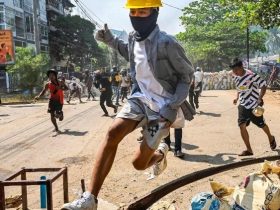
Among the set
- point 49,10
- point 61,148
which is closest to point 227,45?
point 49,10

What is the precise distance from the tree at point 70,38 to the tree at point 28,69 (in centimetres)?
2843

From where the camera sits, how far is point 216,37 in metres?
47.3

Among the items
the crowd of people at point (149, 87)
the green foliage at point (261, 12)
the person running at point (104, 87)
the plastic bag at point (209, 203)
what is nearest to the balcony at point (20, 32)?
the person running at point (104, 87)

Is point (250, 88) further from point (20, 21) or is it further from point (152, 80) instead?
point (20, 21)

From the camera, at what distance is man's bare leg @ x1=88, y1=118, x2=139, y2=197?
133 inches

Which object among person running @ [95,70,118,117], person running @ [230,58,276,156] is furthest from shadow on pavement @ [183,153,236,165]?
person running @ [95,70,118,117]

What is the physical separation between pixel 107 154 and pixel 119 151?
202 inches

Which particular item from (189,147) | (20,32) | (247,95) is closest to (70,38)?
(20,32)

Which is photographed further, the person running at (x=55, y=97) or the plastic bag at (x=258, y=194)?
the person running at (x=55, y=97)

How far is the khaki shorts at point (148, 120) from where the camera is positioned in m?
3.65

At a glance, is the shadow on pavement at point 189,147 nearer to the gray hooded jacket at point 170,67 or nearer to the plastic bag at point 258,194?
the gray hooded jacket at point 170,67

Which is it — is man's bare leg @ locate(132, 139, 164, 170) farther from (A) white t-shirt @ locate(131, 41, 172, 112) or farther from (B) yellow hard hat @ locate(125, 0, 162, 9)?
(B) yellow hard hat @ locate(125, 0, 162, 9)

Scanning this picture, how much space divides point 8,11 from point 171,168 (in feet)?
141

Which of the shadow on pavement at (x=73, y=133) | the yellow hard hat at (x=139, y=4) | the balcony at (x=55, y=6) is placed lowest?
the shadow on pavement at (x=73, y=133)
